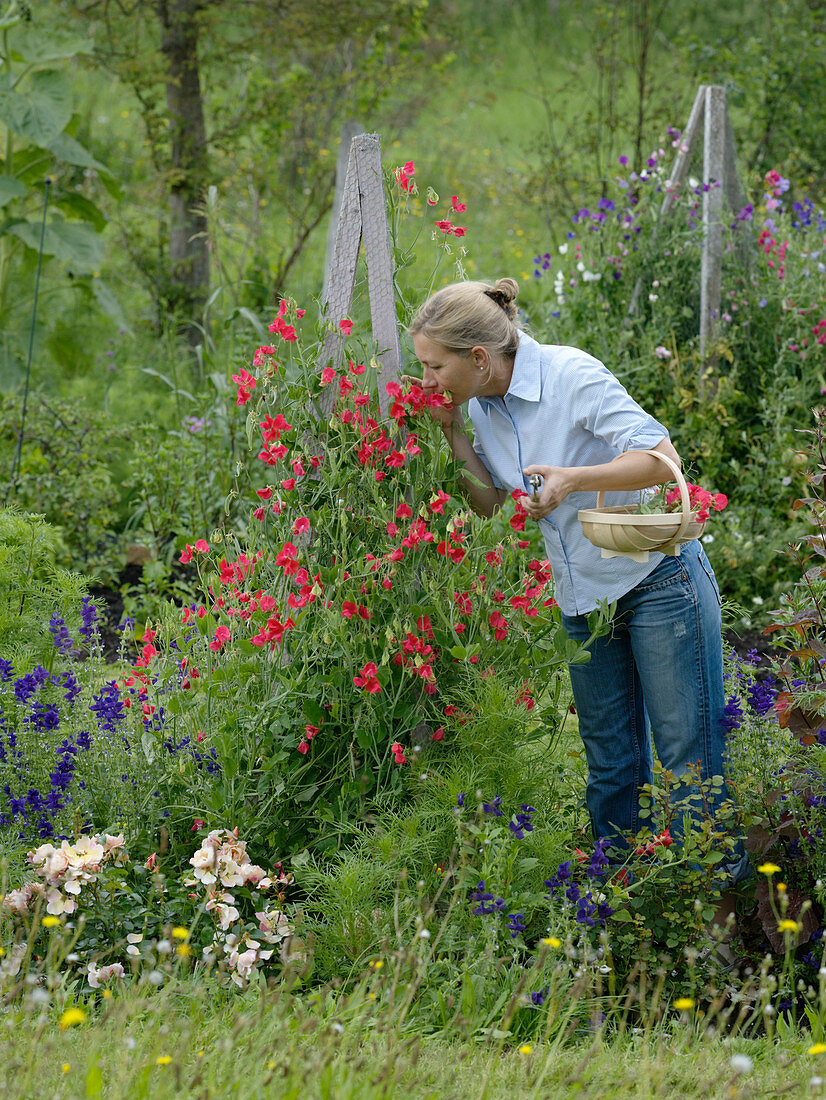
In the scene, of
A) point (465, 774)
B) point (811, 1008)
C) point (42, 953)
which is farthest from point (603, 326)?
point (42, 953)

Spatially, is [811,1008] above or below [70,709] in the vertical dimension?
below

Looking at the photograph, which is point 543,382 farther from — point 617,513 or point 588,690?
point 588,690

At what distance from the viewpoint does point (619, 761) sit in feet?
9.49

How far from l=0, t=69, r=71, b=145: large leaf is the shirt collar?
4.36 meters

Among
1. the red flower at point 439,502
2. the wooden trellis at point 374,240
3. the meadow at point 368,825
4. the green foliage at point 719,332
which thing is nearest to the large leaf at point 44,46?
the green foliage at point 719,332

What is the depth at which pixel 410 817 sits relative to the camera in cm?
261

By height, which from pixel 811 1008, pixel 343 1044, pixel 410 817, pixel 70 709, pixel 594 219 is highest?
pixel 594 219

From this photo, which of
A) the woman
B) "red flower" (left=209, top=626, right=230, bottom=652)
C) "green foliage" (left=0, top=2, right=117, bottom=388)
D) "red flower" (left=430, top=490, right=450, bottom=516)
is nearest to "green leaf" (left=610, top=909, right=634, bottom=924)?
the woman

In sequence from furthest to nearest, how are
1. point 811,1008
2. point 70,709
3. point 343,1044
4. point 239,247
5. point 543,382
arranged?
point 239,247
point 70,709
point 543,382
point 811,1008
point 343,1044

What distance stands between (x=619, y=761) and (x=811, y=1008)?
777 millimetres

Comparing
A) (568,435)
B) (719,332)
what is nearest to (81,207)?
(719,332)

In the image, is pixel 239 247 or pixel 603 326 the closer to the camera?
pixel 603 326

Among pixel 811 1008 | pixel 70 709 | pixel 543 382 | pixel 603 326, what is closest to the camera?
pixel 811 1008

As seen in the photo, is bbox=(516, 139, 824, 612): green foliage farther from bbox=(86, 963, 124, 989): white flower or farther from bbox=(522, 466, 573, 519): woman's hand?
bbox=(86, 963, 124, 989): white flower
